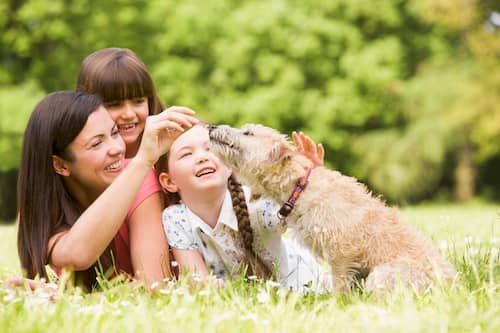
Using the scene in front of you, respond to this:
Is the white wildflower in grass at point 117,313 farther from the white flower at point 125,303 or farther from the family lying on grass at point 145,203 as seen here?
the family lying on grass at point 145,203

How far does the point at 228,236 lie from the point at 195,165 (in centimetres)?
55

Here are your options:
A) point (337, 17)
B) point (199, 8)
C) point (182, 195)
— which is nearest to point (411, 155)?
point (337, 17)

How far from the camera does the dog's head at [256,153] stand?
140 inches

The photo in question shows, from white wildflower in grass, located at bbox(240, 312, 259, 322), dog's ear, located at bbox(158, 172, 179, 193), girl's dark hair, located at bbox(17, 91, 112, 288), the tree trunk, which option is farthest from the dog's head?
the tree trunk

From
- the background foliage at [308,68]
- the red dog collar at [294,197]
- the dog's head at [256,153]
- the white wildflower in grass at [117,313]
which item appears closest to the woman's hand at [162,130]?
the dog's head at [256,153]

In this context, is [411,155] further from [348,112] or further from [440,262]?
[440,262]

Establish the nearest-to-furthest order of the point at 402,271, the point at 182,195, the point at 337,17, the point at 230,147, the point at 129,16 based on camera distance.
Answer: the point at 402,271
the point at 230,147
the point at 182,195
the point at 129,16
the point at 337,17

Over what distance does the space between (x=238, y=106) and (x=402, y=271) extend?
17.7 m

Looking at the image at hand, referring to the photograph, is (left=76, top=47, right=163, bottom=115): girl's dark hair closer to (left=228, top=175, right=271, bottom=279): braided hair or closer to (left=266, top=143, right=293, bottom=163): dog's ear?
(left=228, top=175, right=271, bottom=279): braided hair

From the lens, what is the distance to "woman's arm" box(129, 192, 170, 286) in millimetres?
3867

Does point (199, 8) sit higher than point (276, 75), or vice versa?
point (199, 8)

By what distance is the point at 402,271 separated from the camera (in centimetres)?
327

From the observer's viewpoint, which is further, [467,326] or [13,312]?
[13,312]

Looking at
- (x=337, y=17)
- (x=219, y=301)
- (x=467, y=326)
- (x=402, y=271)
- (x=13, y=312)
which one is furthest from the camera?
(x=337, y=17)
